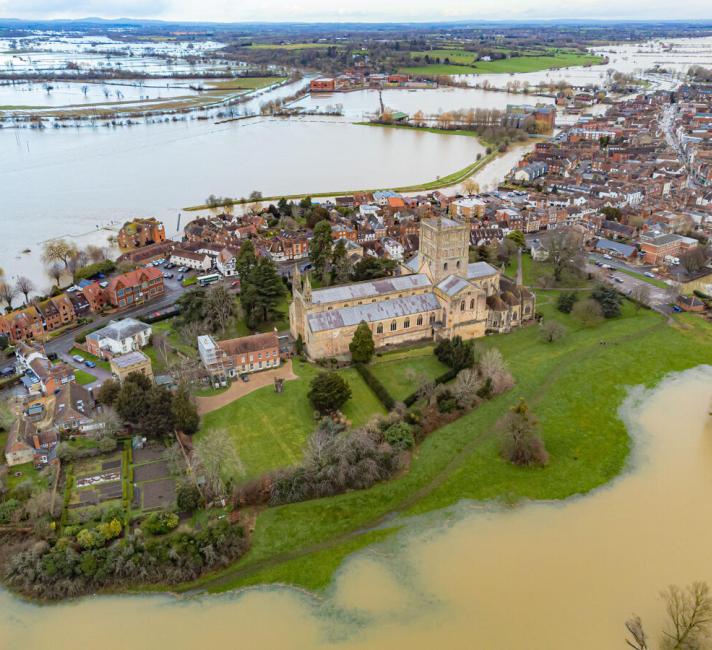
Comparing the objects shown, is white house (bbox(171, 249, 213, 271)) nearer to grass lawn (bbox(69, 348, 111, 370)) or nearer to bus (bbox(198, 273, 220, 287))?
bus (bbox(198, 273, 220, 287))

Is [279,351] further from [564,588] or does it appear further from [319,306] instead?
[564,588]

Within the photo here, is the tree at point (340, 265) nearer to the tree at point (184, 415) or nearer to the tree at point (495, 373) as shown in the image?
the tree at point (495, 373)

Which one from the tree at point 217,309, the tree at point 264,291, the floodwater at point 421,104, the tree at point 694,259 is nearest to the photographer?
the tree at point 217,309

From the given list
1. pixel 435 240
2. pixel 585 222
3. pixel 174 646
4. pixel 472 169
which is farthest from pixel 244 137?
pixel 174 646

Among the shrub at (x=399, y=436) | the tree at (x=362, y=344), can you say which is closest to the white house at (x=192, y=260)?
the tree at (x=362, y=344)

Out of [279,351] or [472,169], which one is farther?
[472,169]

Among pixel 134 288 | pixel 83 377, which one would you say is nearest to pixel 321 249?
pixel 134 288
